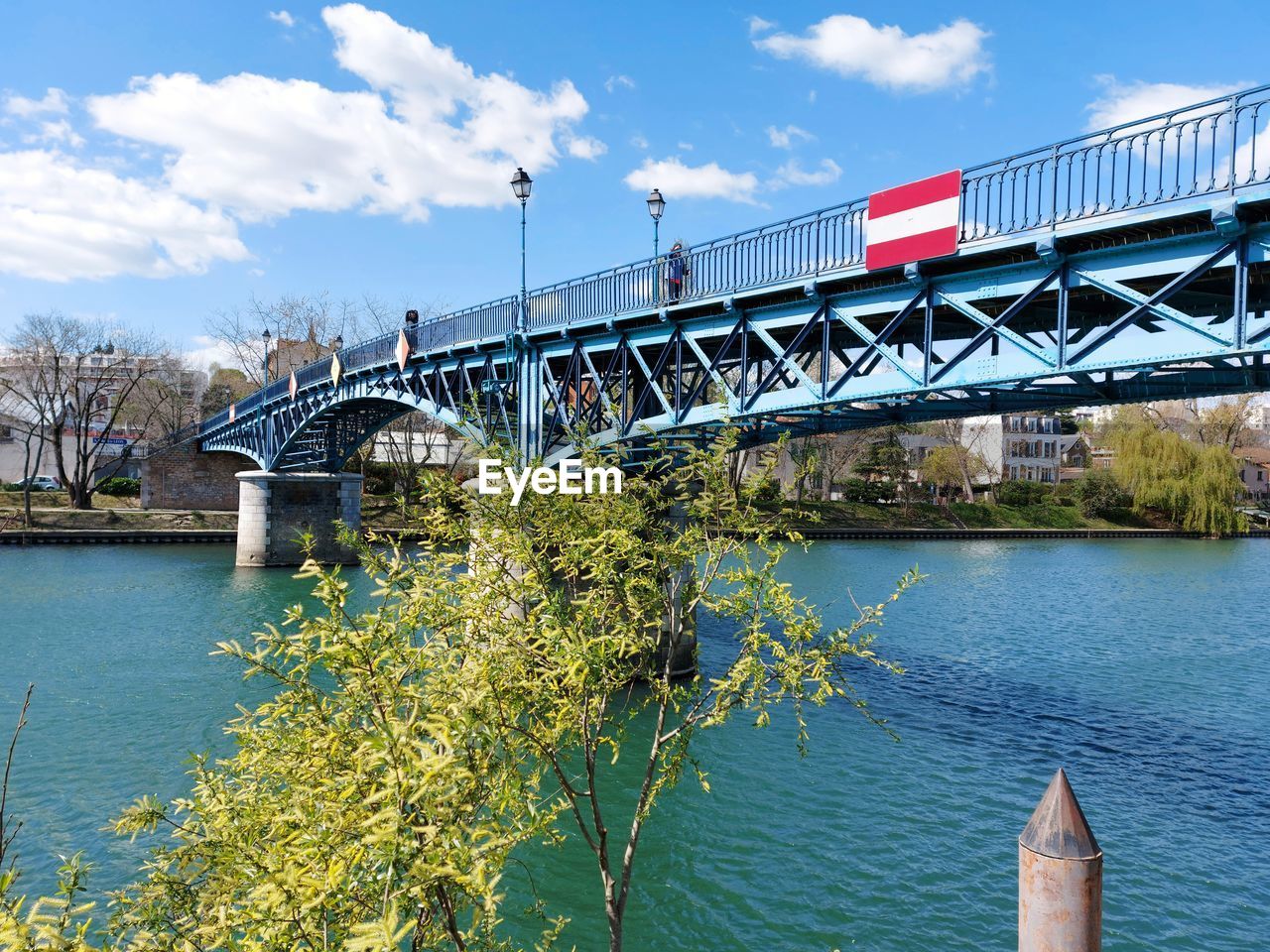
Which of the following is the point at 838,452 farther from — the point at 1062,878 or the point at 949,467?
the point at 1062,878

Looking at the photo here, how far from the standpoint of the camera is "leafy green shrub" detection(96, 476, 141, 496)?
58297mm

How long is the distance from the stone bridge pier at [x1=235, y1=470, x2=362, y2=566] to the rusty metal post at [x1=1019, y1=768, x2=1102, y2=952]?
39.0m

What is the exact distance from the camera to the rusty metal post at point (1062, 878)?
18.3 ft

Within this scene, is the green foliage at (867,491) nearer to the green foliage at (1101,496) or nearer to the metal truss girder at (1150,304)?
the green foliage at (1101,496)

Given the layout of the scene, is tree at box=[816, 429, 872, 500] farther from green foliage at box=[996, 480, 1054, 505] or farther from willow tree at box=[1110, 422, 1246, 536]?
willow tree at box=[1110, 422, 1246, 536]

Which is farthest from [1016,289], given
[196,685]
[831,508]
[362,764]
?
[831,508]

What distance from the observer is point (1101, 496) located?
71250 mm

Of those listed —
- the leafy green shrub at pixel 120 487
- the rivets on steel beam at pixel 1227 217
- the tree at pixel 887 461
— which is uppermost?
the rivets on steel beam at pixel 1227 217

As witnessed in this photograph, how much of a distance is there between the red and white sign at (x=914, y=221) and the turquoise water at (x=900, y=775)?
815cm

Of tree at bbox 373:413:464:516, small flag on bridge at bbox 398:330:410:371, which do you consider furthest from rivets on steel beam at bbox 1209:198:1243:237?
tree at bbox 373:413:464:516

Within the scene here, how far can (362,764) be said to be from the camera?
4.15 metres

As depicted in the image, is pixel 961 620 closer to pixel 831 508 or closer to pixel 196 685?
pixel 196 685
